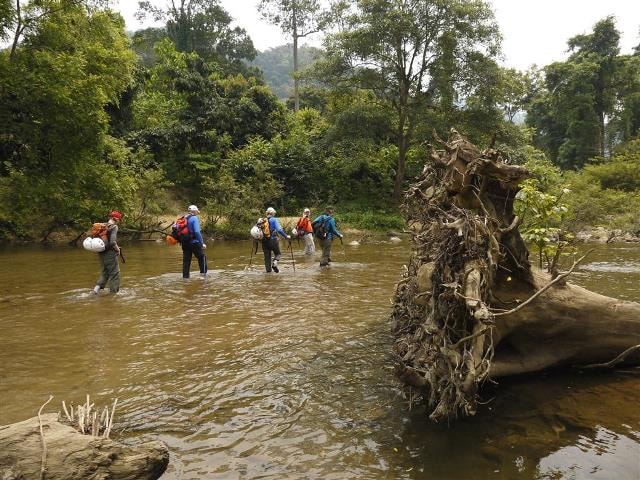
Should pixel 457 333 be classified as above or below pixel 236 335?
above

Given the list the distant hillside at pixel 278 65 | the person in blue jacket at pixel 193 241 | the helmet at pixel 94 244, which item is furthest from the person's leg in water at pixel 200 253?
the distant hillside at pixel 278 65

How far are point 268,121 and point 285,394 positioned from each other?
32.3 metres

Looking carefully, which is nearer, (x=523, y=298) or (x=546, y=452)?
(x=546, y=452)

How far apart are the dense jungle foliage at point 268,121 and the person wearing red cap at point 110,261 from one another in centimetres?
1070

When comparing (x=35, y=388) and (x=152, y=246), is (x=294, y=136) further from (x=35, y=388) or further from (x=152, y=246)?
(x=35, y=388)

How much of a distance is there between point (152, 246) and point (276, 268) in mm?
10812

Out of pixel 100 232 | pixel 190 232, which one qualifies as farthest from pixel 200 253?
pixel 100 232

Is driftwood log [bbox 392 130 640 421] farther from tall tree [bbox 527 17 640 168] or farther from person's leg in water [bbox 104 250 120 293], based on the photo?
tall tree [bbox 527 17 640 168]

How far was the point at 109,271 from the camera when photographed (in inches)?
439

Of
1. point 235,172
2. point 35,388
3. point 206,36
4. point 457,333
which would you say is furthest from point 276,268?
point 206,36

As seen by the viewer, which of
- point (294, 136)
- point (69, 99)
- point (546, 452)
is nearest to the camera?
point (546, 452)

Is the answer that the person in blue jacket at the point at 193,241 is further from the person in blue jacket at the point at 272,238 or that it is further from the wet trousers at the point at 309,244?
the wet trousers at the point at 309,244

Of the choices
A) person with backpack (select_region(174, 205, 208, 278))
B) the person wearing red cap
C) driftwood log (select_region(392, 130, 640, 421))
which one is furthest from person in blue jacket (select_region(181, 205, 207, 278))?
driftwood log (select_region(392, 130, 640, 421))

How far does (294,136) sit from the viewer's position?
1352 inches
